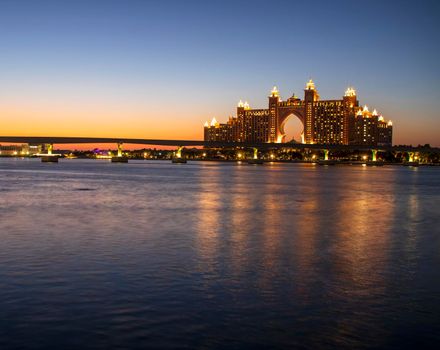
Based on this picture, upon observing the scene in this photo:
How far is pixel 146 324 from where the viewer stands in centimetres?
967

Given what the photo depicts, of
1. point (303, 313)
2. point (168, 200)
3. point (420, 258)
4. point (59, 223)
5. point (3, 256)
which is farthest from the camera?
point (168, 200)

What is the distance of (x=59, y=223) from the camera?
24.4m

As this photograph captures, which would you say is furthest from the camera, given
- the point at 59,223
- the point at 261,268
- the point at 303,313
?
the point at 59,223

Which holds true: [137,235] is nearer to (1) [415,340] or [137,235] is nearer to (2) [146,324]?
(2) [146,324]

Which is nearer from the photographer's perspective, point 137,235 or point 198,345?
point 198,345

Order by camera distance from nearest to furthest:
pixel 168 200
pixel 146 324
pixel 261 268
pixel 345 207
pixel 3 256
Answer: pixel 146 324 < pixel 261 268 < pixel 3 256 < pixel 345 207 < pixel 168 200

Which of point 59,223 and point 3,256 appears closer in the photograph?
point 3,256

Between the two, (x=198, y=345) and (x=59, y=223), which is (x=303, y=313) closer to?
(x=198, y=345)

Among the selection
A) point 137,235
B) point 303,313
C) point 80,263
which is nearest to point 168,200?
point 137,235

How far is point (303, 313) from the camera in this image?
1052 cm

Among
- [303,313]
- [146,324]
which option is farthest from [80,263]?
[303,313]

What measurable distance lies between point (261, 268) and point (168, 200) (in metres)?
24.9

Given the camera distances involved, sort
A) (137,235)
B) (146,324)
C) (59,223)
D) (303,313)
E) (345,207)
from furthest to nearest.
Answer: (345,207), (59,223), (137,235), (303,313), (146,324)

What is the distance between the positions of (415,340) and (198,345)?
3.57m
